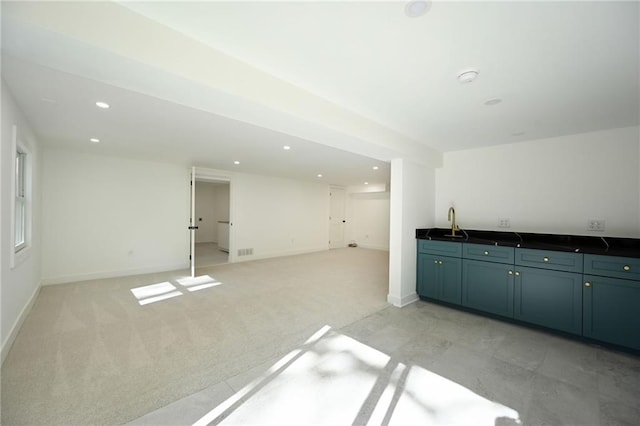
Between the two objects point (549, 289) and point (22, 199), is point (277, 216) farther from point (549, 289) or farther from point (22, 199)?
point (549, 289)

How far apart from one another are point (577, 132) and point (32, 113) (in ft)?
20.3

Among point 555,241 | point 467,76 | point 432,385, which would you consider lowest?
point 432,385

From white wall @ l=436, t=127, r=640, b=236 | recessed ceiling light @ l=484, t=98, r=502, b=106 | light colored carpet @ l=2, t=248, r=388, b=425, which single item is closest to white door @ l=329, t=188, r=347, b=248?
light colored carpet @ l=2, t=248, r=388, b=425

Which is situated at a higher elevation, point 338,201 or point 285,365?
point 338,201

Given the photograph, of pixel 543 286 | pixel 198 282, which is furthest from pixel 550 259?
pixel 198 282

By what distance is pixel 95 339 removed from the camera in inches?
100

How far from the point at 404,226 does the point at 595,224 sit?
215 cm

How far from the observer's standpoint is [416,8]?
1310mm

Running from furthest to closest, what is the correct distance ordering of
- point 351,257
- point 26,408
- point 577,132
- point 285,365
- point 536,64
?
point 351,257, point 577,132, point 285,365, point 536,64, point 26,408

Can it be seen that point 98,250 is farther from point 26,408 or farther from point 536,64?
point 536,64

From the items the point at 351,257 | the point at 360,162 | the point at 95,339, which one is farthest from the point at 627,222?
the point at 95,339

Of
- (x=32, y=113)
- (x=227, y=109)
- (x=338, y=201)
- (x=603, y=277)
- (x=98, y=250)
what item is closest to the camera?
(x=227, y=109)

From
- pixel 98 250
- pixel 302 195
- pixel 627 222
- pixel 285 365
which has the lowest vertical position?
pixel 285 365

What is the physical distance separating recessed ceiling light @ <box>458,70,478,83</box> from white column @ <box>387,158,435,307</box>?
5.34 feet
